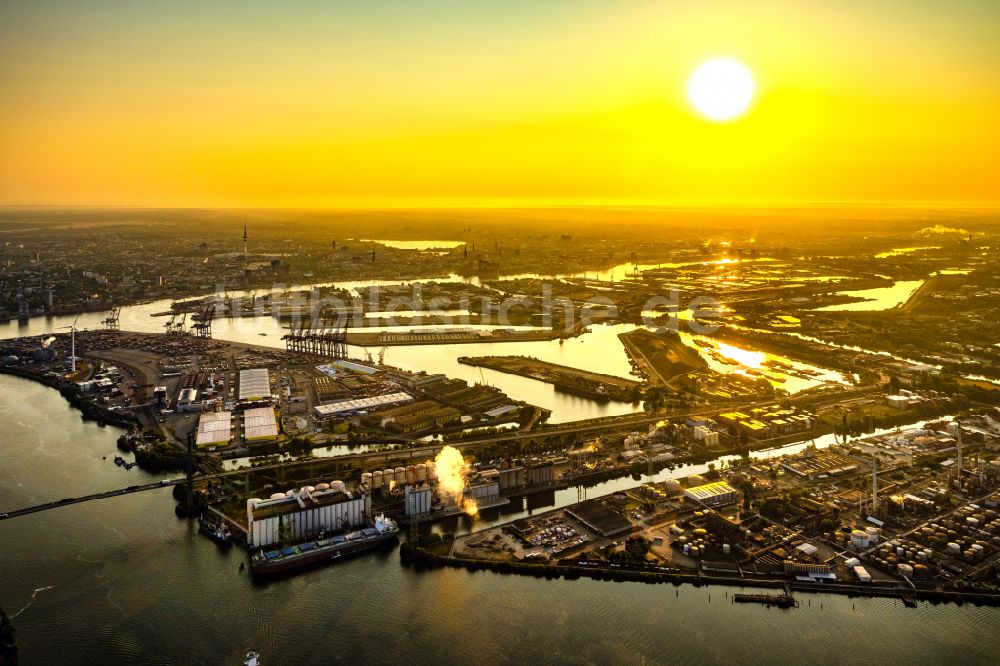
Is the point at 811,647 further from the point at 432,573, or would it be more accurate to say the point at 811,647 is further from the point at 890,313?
the point at 890,313

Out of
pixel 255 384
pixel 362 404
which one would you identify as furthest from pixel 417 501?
pixel 255 384

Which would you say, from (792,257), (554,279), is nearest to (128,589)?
(554,279)

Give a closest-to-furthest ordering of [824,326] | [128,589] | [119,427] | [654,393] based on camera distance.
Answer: [128,589] → [119,427] → [654,393] → [824,326]

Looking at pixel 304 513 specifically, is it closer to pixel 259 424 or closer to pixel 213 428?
pixel 259 424

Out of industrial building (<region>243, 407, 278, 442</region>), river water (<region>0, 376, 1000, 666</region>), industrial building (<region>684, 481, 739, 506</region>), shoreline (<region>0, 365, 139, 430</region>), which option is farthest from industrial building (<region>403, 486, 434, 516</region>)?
shoreline (<region>0, 365, 139, 430</region>)

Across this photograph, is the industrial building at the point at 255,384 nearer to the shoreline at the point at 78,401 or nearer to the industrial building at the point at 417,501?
the shoreline at the point at 78,401

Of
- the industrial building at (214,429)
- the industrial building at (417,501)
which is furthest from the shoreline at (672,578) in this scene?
the industrial building at (214,429)
